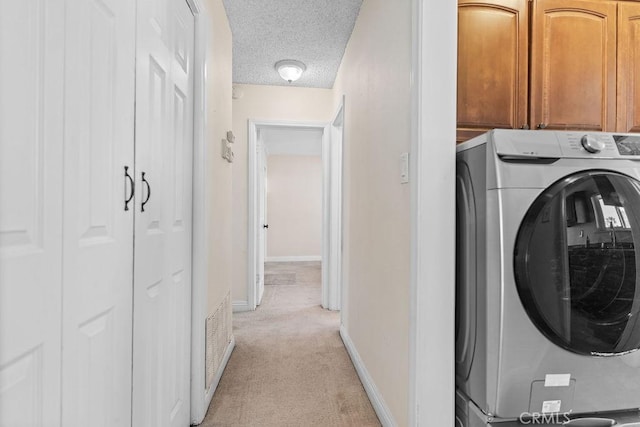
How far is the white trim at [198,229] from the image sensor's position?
5.52ft

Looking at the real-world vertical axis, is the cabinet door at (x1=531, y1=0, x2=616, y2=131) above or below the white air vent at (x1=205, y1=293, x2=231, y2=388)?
above

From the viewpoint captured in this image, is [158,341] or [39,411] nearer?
[39,411]

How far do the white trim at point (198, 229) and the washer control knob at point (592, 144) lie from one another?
1.64m

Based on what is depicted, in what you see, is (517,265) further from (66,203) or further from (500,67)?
(66,203)

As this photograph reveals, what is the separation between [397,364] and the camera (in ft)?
4.97

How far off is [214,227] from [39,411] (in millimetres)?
1365

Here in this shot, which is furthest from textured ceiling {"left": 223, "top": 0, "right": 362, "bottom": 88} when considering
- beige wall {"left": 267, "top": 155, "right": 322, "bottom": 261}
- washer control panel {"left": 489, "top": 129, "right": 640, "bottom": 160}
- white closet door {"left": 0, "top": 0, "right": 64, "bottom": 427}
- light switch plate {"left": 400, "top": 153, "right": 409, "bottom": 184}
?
beige wall {"left": 267, "top": 155, "right": 322, "bottom": 261}

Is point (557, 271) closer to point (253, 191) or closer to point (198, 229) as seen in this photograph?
point (198, 229)

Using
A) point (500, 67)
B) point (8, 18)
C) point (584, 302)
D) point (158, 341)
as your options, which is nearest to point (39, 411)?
point (158, 341)

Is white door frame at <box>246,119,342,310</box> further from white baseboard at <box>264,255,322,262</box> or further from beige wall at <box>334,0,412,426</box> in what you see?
white baseboard at <box>264,255,322,262</box>

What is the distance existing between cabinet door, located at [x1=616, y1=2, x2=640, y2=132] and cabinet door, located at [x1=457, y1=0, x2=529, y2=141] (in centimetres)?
54

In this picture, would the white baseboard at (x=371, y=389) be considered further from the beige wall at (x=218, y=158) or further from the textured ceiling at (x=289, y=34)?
the textured ceiling at (x=289, y=34)

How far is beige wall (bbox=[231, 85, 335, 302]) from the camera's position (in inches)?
144

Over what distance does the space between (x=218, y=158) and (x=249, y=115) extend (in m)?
1.79
